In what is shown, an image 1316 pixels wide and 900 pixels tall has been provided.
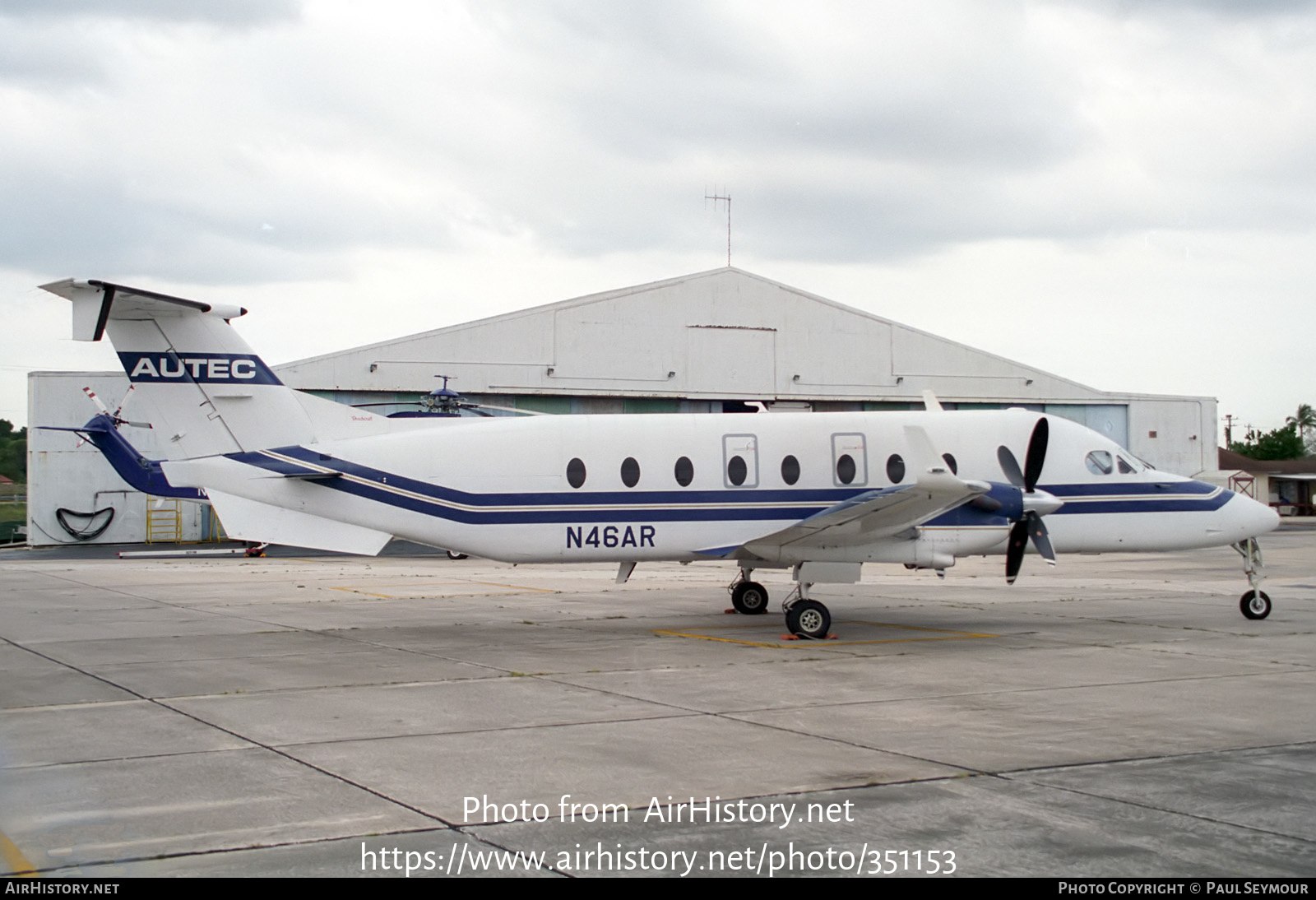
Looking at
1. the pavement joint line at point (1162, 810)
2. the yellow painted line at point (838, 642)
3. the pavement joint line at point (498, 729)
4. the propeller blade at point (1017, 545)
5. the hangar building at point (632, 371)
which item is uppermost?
the hangar building at point (632, 371)

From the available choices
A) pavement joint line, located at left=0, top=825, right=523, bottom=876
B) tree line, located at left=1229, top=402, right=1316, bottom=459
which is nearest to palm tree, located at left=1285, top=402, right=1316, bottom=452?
tree line, located at left=1229, top=402, right=1316, bottom=459

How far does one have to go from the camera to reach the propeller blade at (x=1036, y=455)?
1706 centimetres

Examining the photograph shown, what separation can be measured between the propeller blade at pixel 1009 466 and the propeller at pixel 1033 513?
2.08ft

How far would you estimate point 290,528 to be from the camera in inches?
688

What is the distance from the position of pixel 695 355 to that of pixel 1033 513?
35.8m

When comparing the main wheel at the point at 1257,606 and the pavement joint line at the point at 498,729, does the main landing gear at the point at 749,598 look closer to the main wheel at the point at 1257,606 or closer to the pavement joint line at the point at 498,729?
the main wheel at the point at 1257,606

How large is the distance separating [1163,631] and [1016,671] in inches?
209

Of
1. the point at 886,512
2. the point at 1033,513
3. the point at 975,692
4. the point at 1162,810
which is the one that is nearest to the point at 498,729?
the point at 975,692

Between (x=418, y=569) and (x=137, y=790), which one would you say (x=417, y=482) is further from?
(x=418, y=569)

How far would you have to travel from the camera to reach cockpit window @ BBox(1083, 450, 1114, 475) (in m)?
18.8

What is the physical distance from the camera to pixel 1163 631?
17.7 metres

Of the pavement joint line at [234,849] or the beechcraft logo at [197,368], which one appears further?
the beechcraft logo at [197,368]

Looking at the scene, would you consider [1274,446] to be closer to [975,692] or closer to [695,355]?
[695,355]

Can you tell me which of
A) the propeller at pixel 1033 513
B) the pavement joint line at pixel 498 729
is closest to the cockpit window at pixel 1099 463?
the propeller at pixel 1033 513
